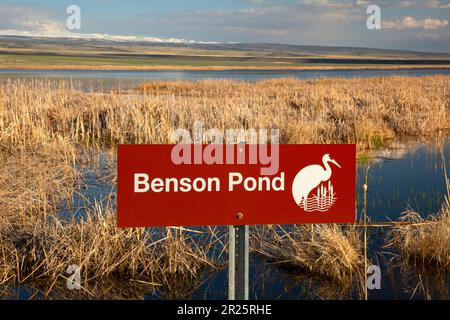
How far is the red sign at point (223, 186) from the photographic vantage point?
9.55ft

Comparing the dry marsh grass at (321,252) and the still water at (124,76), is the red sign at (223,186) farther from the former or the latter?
the still water at (124,76)

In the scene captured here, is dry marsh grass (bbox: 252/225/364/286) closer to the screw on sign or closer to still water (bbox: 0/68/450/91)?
the screw on sign

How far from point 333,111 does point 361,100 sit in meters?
2.96

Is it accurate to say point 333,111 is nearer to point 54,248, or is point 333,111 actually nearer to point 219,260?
point 219,260

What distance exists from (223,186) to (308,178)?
1.61ft

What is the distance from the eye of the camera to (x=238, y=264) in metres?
3.08

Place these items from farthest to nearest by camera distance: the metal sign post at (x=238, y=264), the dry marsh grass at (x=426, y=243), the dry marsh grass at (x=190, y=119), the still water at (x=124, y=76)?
the still water at (x=124, y=76)
the dry marsh grass at (x=190, y=119)
the dry marsh grass at (x=426, y=243)
the metal sign post at (x=238, y=264)

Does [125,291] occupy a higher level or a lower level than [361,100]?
lower

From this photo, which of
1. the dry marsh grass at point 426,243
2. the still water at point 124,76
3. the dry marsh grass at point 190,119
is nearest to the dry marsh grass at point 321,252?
the dry marsh grass at point 426,243

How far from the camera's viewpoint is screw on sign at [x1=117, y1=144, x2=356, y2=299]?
9.56ft

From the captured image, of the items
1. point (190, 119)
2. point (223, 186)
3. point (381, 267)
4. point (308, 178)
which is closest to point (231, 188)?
point (223, 186)
